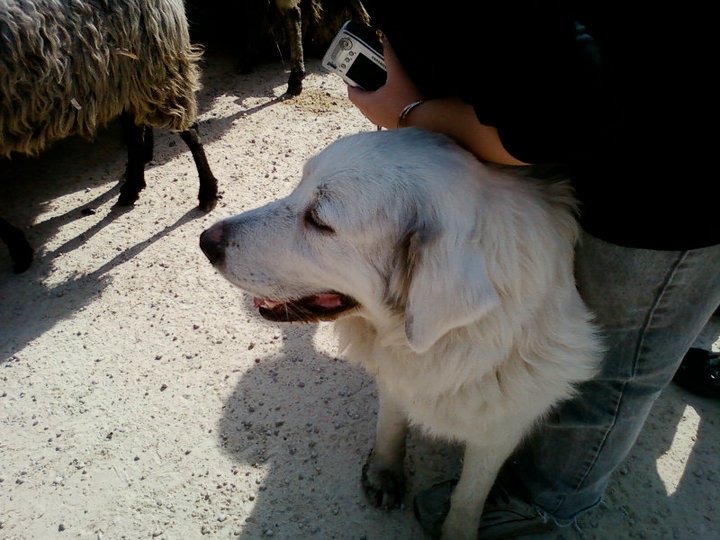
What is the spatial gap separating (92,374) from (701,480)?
2955 mm

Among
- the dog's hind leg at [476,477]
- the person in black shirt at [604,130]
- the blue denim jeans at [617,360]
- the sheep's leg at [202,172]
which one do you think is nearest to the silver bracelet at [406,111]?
the person in black shirt at [604,130]

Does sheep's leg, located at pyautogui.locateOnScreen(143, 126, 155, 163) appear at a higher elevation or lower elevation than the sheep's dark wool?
lower

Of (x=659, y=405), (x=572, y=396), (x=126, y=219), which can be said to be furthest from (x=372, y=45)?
(x=126, y=219)

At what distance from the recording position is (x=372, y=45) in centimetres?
184

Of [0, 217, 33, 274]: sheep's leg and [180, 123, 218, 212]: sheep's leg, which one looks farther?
[180, 123, 218, 212]: sheep's leg

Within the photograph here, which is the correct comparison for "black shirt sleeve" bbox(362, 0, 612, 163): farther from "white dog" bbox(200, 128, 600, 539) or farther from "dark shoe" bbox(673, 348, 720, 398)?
"dark shoe" bbox(673, 348, 720, 398)

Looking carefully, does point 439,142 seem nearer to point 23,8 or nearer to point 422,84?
point 422,84

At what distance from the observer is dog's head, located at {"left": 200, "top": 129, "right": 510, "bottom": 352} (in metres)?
1.26

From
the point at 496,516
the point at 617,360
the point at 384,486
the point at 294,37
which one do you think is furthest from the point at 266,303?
the point at 294,37

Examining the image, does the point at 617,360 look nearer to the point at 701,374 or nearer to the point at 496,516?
the point at 496,516

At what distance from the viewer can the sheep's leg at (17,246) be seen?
3.12 meters

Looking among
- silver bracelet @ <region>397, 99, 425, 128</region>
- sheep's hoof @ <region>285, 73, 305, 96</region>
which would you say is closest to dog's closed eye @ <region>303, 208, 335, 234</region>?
silver bracelet @ <region>397, 99, 425, 128</region>

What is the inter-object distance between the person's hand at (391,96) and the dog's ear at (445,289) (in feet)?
1.65

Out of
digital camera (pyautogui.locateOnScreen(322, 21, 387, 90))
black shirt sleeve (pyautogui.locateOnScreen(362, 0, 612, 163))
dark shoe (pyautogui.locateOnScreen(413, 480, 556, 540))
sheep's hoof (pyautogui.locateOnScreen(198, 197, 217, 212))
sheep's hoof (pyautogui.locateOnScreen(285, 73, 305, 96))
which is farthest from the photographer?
sheep's hoof (pyautogui.locateOnScreen(285, 73, 305, 96))
